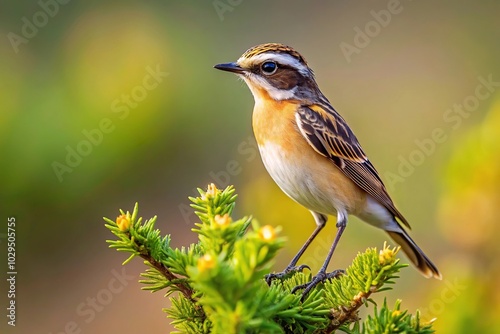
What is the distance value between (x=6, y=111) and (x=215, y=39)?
472 centimetres

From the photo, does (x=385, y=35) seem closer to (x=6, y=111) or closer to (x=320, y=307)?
(x=6, y=111)

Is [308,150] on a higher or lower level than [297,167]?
higher

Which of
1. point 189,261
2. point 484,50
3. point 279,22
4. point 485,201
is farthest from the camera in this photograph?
point 279,22

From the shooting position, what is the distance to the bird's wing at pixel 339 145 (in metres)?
4.31

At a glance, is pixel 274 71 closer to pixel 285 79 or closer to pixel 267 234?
pixel 285 79

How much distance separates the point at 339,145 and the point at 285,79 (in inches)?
24.1

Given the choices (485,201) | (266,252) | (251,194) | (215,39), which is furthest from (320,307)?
(215,39)

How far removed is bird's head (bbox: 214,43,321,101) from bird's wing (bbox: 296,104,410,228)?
0.20 metres

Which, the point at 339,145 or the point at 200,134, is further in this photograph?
the point at 200,134

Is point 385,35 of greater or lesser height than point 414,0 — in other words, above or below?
below

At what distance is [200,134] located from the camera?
298 inches

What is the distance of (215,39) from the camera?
381 inches

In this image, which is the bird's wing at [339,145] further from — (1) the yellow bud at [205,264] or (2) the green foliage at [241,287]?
(1) the yellow bud at [205,264]

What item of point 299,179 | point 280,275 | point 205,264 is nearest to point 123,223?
point 205,264
